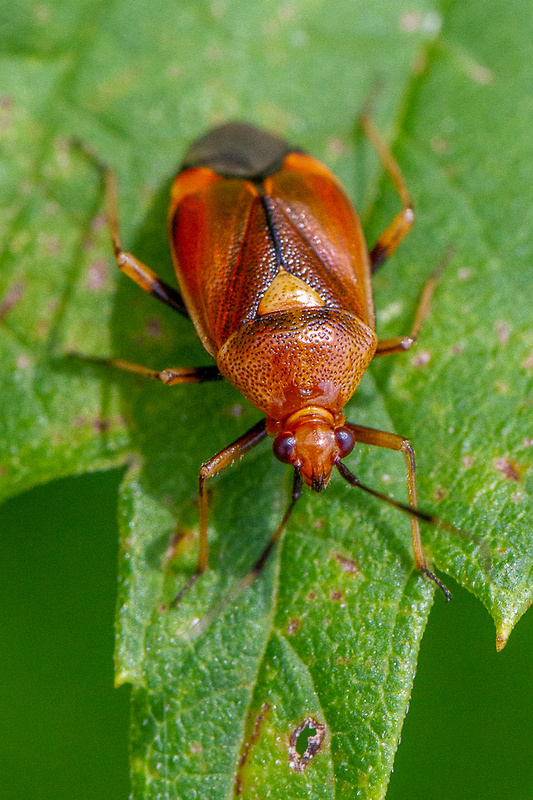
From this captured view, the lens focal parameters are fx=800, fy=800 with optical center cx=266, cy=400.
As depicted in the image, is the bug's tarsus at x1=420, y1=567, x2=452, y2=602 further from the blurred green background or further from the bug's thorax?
the blurred green background

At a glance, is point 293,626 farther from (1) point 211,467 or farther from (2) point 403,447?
(2) point 403,447

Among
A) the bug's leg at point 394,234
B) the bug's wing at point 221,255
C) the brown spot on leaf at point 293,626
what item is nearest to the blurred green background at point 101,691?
the brown spot on leaf at point 293,626

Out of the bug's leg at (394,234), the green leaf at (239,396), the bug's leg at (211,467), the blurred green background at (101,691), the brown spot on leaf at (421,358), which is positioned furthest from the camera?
the blurred green background at (101,691)

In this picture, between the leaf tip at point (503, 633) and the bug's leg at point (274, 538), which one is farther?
the bug's leg at point (274, 538)

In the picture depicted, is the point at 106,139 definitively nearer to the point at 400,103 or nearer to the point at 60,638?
the point at 400,103

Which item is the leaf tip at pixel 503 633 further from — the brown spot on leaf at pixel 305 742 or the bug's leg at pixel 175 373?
the bug's leg at pixel 175 373

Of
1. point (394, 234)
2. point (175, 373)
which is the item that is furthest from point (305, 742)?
point (394, 234)

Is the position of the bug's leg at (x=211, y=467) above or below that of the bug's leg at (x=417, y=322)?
below
